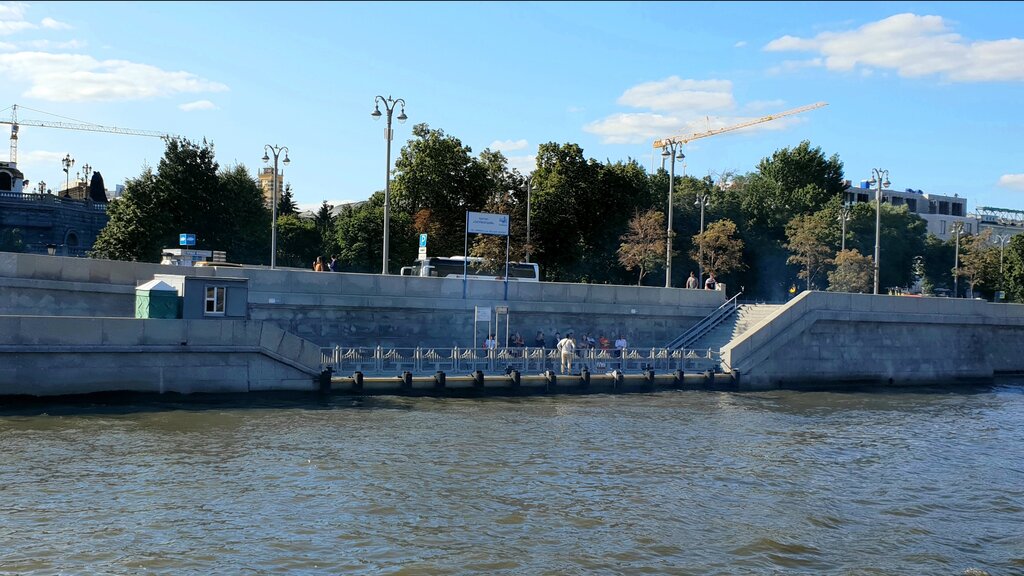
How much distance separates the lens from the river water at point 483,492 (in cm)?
1386

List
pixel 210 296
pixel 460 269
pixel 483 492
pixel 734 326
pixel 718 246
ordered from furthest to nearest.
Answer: pixel 718 246
pixel 460 269
pixel 734 326
pixel 210 296
pixel 483 492

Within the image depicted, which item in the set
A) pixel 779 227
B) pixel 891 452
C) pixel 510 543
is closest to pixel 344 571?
pixel 510 543

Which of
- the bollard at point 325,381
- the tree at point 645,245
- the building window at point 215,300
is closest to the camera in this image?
the building window at point 215,300

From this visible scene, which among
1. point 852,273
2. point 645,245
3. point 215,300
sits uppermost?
point 645,245

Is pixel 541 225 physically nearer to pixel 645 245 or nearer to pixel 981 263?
pixel 645 245

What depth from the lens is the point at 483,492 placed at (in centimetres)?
1745

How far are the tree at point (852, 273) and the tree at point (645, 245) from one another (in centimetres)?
1296

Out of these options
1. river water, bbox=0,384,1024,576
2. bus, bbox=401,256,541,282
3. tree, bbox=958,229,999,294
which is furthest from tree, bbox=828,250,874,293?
river water, bbox=0,384,1024,576

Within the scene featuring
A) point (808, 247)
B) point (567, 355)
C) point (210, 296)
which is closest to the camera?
point (210, 296)

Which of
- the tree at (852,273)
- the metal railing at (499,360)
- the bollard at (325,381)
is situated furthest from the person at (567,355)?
the tree at (852,273)

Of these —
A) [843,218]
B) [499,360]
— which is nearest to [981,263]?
[843,218]

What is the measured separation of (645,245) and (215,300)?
3384 cm

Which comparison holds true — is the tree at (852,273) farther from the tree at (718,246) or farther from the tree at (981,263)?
the tree at (981,263)

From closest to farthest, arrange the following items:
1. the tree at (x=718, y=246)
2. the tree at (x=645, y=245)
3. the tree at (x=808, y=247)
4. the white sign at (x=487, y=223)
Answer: the white sign at (x=487, y=223) < the tree at (x=645, y=245) < the tree at (x=718, y=246) < the tree at (x=808, y=247)
